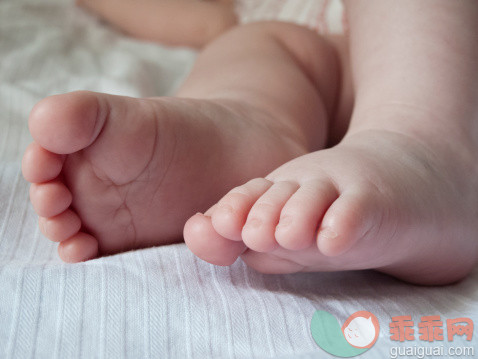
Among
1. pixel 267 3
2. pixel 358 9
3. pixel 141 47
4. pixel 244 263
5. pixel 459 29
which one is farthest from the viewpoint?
pixel 267 3

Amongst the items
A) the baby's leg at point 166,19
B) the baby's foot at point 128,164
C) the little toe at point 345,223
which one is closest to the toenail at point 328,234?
the little toe at point 345,223

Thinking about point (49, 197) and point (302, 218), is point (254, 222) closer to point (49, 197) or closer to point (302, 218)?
point (302, 218)

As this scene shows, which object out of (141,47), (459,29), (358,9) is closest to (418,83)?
(459,29)

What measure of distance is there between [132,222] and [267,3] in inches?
41.4

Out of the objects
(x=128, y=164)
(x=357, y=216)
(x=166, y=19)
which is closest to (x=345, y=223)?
(x=357, y=216)

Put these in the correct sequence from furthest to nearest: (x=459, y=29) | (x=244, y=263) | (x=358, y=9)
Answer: (x=358, y=9) → (x=459, y=29) → (x=244, y=263)

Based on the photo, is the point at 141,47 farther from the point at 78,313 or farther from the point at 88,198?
the point at 78,313

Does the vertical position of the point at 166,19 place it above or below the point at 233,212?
below

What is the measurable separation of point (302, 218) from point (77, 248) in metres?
0.24

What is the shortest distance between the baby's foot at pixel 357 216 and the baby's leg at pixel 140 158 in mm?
92

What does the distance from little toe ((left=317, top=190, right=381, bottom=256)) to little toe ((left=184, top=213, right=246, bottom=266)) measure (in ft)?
0.27

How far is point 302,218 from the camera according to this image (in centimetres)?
42

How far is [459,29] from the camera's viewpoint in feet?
2.13

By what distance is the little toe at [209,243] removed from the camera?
46 centimetres
